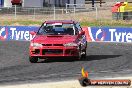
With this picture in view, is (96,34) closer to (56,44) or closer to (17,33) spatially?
(17,33)

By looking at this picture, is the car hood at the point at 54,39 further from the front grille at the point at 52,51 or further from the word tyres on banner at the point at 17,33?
the word tyres on banner at the point at 17,33

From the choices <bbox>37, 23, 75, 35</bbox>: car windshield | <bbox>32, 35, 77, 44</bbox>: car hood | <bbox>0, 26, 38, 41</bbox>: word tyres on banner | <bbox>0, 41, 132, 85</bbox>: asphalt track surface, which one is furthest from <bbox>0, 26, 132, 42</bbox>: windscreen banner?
<bbox>32, 35, 77, 44</bbox>: car hood

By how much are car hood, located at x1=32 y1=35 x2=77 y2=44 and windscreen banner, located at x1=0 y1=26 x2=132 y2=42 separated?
1193 centimetres

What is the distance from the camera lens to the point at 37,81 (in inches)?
560

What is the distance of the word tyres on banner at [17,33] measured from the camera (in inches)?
1443

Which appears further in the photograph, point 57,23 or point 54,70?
point 57,23

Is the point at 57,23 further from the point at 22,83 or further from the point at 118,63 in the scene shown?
the point at 22,83

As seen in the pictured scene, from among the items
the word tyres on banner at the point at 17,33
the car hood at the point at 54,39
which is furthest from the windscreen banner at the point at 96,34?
the car hood at the point at 54,39

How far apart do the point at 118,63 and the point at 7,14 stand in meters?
34.1

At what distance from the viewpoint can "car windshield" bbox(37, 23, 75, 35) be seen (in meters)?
20.3

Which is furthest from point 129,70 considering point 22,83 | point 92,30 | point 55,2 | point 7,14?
point 55,2

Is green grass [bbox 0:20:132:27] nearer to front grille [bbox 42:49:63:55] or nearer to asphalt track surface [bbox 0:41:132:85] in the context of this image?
asphalt track surface [bbox 0:41:132:85]

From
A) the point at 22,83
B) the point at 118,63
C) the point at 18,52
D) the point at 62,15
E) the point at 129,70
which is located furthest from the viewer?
the point at 62,15

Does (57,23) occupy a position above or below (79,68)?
above
